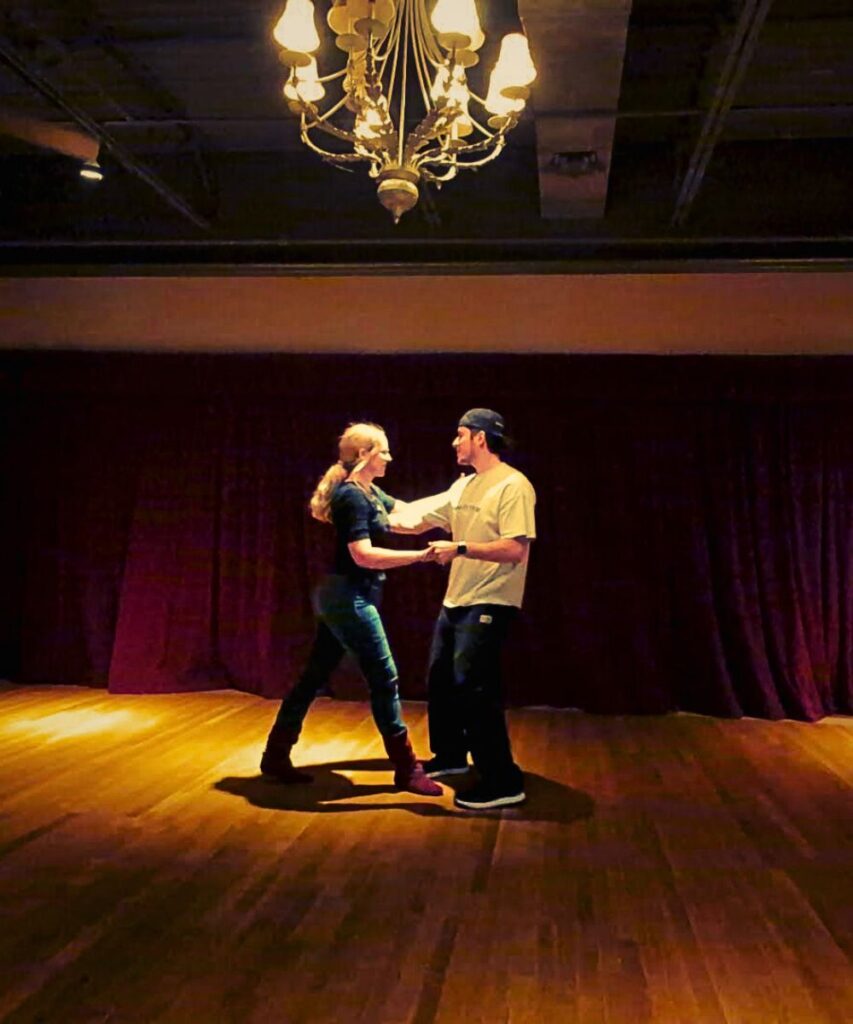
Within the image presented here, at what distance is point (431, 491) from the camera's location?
5902 mm

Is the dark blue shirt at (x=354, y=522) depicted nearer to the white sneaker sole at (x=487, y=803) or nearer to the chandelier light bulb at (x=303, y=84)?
the white sneaker sole at (x=487, y=803)

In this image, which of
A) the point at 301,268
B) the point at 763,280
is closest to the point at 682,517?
the point at 763,280

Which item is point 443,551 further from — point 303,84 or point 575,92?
point 575,92

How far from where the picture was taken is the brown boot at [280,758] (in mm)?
3707

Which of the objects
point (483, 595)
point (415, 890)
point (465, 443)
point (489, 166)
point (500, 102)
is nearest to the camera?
point (415, 890)

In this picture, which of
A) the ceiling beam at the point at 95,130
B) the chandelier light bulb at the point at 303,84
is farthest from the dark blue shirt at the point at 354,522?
the ceiling beam at the point at 95,130

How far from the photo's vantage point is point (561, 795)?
3689mm

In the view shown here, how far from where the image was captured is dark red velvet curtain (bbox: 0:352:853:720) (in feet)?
18.2

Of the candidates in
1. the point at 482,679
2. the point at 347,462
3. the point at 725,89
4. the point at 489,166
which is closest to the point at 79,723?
the point at 347,462

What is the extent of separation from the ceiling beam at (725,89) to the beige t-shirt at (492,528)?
187cm

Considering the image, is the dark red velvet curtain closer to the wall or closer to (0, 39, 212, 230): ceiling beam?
the wall

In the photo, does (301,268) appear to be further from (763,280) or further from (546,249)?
(763,280)

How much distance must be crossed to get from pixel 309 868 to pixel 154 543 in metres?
3.63

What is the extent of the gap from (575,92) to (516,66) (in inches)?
43.7
